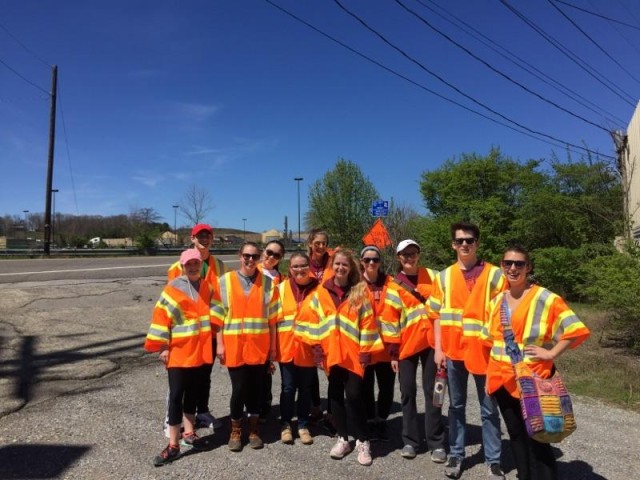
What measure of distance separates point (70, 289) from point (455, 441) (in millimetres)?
11266

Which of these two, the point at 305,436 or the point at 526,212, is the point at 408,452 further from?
the point at 526,212

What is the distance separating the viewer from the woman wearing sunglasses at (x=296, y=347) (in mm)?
4359

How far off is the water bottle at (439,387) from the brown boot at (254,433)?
157 cm

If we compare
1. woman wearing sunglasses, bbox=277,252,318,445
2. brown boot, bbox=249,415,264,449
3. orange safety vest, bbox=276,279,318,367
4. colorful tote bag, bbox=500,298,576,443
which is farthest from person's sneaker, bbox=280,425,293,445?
colorful tote bag, bbox=500,298,576,443

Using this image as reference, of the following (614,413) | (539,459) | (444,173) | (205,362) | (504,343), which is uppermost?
(444,173)

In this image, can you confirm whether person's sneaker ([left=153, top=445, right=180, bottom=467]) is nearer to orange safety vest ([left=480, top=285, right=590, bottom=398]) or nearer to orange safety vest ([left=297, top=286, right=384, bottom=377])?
orange safety vest ([left=297, top=286, right=384, bottom=377])

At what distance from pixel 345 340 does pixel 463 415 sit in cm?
111

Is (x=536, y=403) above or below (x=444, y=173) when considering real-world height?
below

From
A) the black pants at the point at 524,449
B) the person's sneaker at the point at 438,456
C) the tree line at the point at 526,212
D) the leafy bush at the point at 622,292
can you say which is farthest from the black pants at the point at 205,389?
the tree line at the point at 526,212

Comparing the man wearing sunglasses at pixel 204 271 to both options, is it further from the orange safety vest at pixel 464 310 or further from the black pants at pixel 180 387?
the orange safety vest at pixel 464 310

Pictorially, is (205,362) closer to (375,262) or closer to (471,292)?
(375,262)

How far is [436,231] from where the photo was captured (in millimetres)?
18547

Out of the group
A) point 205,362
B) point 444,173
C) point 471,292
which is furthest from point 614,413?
point 444,173

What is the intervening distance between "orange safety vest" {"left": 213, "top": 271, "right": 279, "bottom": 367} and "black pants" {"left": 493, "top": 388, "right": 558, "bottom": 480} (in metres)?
1.97
